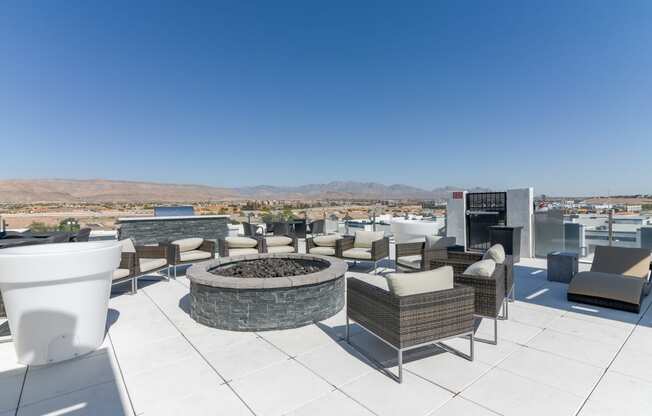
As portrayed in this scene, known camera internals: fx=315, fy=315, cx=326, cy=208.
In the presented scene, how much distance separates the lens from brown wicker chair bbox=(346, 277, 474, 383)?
7.54 ft

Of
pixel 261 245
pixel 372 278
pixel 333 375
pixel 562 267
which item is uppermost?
pixel 261 245

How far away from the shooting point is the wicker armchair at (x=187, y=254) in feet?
18.0

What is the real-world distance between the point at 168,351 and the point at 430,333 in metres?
2.32

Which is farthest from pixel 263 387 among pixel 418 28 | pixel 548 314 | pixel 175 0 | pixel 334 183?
pixel 334 183

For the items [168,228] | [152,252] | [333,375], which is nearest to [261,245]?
[152,252]

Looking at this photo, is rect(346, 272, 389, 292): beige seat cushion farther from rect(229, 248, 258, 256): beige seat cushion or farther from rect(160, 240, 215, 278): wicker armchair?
rect(160, 240, 215, 278): wicker armchair

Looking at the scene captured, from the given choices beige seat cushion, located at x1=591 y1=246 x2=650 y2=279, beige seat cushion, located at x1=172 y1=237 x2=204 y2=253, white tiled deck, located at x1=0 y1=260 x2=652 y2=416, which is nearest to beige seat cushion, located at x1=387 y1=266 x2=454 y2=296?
white tiled deck, located at x1=0 y1=260 x2=652 y2=416

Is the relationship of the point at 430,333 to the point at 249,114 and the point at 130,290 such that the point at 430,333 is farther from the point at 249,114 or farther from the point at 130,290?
the point at 249,114

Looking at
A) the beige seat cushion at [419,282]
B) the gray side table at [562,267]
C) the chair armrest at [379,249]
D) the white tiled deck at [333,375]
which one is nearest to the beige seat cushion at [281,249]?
the chair armrest at [379,249]

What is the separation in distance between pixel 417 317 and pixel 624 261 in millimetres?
4086

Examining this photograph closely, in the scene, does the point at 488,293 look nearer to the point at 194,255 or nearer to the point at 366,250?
the point at 366,250

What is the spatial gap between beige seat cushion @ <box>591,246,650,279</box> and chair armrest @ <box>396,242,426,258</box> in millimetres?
2436

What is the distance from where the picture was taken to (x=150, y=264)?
5.14 m

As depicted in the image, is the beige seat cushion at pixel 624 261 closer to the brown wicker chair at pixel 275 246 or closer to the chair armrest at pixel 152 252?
the brown wicker chair at pixel 275 246
